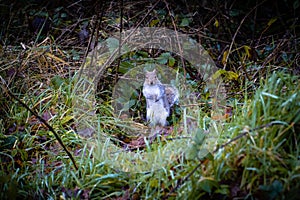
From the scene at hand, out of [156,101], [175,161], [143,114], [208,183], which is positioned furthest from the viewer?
[143,114]

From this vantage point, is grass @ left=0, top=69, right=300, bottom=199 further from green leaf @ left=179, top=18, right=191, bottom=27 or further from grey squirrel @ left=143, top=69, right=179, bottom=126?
green leaf @ left=179, top=18, right=191, bottom=27

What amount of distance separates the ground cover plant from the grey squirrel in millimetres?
111

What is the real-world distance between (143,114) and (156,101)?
41 centimetres

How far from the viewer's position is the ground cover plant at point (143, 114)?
2570 mm

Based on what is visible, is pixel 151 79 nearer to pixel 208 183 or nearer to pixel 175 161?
pixel 175 161

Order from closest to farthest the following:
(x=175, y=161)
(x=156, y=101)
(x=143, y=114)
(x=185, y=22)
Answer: (x=175, y=161) → (x=156, y=101) → (x=143, y=114) → (x=185, y=22)

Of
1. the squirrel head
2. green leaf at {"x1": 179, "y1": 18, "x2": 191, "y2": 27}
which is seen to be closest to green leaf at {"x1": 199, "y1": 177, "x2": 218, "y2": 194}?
the squirrel head

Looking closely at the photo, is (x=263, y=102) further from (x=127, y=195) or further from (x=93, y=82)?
(x=93, y=82)

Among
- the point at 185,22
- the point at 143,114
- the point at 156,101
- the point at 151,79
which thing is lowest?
the point at 143,114

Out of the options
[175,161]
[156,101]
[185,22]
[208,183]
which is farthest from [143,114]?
[208,183]

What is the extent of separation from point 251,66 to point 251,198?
235cm

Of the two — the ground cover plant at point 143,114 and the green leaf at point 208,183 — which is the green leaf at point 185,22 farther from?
the green leaf at point 208,183

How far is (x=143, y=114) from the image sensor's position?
4.41 m

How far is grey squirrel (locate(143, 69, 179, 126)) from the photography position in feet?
13.2
